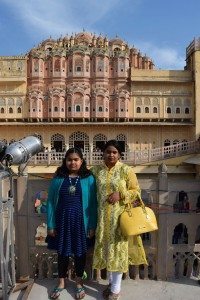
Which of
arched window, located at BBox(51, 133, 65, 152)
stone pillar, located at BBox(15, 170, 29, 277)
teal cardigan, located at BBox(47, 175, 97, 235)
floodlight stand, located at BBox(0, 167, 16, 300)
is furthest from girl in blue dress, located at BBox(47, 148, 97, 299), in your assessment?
arched window, located at BBox(51, 133, 65, 152)

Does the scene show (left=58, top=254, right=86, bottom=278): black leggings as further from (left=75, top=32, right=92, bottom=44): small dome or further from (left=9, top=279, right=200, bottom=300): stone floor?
(left=75, top=32, right=92, bottom=44): small dome

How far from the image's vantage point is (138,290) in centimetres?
424

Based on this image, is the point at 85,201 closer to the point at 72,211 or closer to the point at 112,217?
the point at 72,211

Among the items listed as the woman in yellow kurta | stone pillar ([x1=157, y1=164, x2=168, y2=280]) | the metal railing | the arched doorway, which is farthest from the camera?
the arched doorway

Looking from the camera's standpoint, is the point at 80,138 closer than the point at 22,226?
No

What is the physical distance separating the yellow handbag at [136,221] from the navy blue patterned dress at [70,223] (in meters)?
0.49

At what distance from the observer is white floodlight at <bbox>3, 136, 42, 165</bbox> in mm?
4082

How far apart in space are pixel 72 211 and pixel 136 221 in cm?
73

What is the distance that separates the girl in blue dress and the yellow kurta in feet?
0.38

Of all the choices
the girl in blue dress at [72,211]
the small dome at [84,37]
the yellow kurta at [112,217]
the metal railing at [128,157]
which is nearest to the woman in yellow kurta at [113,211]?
the yellow kurta at [112,217]

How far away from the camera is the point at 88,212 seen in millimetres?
3943

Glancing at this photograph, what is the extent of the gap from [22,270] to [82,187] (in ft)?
5.08

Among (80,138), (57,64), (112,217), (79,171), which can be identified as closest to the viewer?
(112,217)

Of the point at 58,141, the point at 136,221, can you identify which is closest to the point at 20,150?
the point at 136,221
